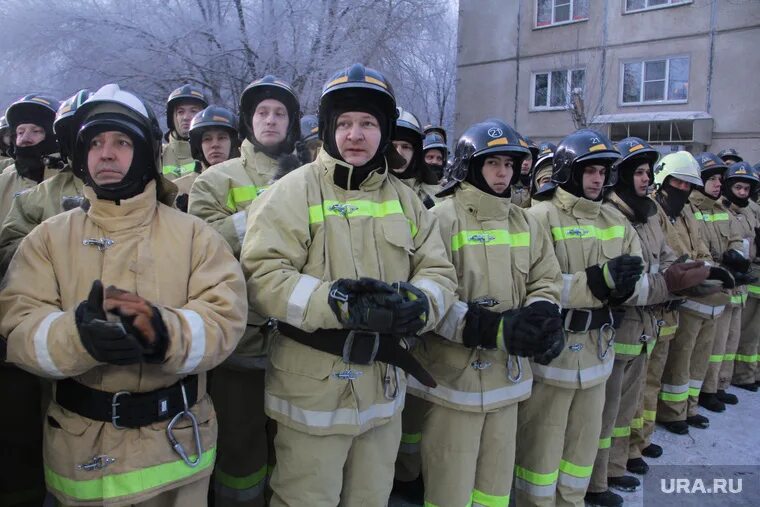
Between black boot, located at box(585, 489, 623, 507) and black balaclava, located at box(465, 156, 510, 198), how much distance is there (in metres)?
2.35

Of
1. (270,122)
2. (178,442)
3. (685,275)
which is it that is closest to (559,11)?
(685,275)

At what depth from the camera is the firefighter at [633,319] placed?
13.1ft

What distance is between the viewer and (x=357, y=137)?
8.48 ft

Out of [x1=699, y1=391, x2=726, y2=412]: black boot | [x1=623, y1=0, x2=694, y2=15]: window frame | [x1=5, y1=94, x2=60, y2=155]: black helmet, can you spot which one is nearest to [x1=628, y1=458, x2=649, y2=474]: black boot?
[x1=699, y1=391, x2=726, y2=412]: black boot

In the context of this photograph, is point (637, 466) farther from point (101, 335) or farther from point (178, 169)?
point (178, 169)

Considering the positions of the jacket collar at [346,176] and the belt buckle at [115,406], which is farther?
the jacket collar at [346,176]

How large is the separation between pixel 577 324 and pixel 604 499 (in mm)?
1422

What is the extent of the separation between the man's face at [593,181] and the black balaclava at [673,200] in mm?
1880

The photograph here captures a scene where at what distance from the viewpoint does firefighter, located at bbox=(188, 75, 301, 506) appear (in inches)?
129

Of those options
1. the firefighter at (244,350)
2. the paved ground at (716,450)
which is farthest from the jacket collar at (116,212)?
the paved ground at (716,450)

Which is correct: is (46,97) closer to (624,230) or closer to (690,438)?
(624,230)

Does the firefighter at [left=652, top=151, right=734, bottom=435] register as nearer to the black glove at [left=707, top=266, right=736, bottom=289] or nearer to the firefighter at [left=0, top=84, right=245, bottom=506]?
the black glove at [left=707, top=266, right=736, bottom=289]

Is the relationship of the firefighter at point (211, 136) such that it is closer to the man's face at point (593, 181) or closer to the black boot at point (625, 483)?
the man's face at point (593, 181)

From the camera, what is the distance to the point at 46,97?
4020 millimetres
